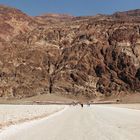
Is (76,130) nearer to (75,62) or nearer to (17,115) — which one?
(17,115)

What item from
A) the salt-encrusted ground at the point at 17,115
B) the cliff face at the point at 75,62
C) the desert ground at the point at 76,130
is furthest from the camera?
the cliff face at the point at 75,62

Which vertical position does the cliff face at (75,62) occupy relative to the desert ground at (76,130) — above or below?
above

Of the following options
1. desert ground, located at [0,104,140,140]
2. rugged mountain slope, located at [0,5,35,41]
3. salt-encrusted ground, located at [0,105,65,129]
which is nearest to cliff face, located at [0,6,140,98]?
rugged mountain slope, located at [0,5,35,41]

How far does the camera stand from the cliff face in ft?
459

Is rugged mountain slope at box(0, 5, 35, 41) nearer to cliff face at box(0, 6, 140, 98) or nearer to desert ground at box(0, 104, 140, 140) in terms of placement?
cliff face at box(0, 6, 140, 98)

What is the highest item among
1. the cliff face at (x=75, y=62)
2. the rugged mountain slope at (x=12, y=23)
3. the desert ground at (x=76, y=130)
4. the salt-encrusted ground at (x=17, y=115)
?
the rugged mountain slope at (x=12, y=23)

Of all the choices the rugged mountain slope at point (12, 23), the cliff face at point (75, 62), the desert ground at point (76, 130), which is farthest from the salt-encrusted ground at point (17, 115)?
the rugged mountain slope at point (12, 23)

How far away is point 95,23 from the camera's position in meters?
162

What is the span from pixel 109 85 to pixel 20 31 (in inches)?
1999

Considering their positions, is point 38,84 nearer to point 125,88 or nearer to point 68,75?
point 68,75

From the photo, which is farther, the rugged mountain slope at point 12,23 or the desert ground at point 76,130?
the rugged mountain slope at point 12,23

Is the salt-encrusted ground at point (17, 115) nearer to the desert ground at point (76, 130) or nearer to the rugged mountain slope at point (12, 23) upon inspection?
the desert ground at point (76, 130)

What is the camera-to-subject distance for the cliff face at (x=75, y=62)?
140 meters

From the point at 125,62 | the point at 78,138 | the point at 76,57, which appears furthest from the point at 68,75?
the point at 78,138
